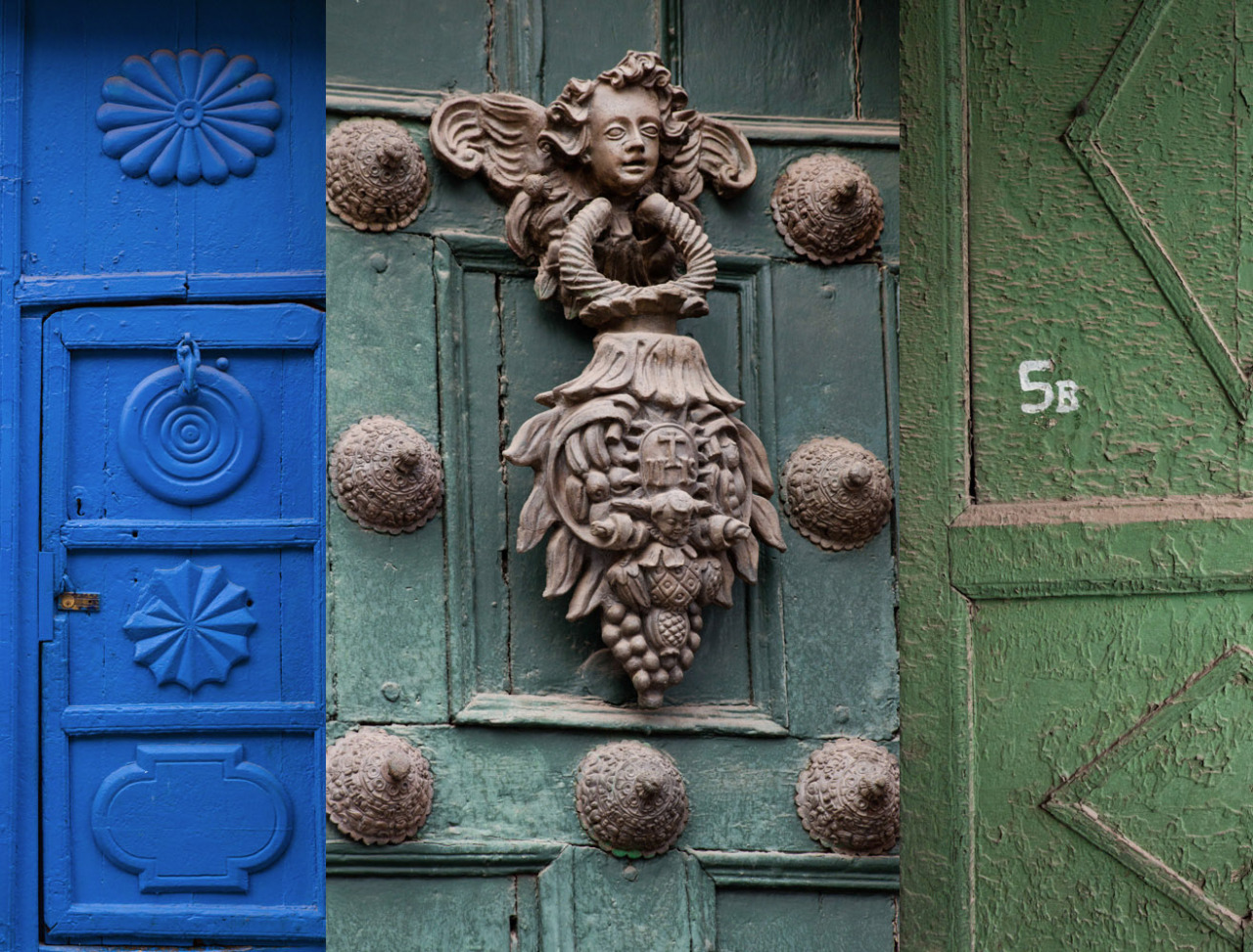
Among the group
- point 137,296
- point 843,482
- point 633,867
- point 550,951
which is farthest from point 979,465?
point 137,296

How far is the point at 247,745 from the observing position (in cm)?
193

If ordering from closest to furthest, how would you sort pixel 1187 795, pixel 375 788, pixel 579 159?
1. pixel 375 788
2. pixel 579 159
3. pixel 1187 795

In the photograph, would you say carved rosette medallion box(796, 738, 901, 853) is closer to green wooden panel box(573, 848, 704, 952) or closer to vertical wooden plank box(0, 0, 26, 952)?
green wooden panel box(573, 848, 704, 952)

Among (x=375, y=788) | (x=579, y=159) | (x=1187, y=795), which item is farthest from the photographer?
(x=1187, y=795)

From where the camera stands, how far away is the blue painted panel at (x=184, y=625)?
191 centimetres

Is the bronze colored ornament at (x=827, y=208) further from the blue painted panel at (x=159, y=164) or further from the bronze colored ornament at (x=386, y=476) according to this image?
the blue painted panel at (x=159, y=164)

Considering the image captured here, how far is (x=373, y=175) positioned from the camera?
171 cm

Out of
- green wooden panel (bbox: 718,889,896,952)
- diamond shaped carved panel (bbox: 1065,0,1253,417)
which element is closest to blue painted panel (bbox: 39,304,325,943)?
green wooden panel (bbox: 718,889,896,952)

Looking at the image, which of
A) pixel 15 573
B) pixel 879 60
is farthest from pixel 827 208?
pixel 15 573

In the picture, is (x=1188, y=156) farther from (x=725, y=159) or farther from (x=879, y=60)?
(x=725, y=159)

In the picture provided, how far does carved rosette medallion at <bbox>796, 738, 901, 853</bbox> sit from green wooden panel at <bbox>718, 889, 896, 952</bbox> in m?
0.08

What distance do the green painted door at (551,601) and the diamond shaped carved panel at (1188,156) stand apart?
413 mm

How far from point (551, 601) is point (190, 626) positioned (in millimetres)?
597

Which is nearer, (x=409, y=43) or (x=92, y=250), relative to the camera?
(x=409, y=43)
